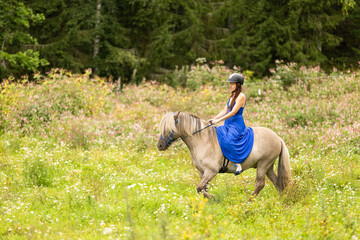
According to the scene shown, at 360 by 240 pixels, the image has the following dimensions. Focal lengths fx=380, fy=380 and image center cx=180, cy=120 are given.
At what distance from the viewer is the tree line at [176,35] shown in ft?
77.7

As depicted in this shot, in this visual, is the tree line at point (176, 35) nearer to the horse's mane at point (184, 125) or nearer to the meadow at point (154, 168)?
the meadow at point (154, 168)

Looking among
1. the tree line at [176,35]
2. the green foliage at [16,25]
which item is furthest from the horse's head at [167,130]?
the tree line at [176,35]

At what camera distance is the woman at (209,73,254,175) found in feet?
22.6

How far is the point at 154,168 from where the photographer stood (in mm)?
9961

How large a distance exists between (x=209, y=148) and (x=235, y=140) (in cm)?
50

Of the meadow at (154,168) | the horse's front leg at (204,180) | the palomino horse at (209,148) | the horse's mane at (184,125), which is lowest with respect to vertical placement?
the meadow at (154,168)

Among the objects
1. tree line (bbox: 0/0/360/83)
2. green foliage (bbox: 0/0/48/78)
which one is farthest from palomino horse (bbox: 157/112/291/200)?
tree line (bbox: 0/0/360/83)

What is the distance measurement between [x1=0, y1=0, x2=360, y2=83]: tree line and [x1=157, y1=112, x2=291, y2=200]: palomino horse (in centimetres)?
1570

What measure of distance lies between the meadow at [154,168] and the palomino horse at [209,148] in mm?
359

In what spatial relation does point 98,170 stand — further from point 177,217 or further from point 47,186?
point 177,217

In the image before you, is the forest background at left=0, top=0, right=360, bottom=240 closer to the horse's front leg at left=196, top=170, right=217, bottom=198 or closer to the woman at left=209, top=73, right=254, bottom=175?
the horse's front leg at left=196, top=170, right=217, bottom=198

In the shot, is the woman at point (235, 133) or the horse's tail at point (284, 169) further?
the horse's tail at point (284, 169)

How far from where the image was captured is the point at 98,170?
928cm

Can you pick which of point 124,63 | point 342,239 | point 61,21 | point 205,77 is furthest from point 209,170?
point 61,21
